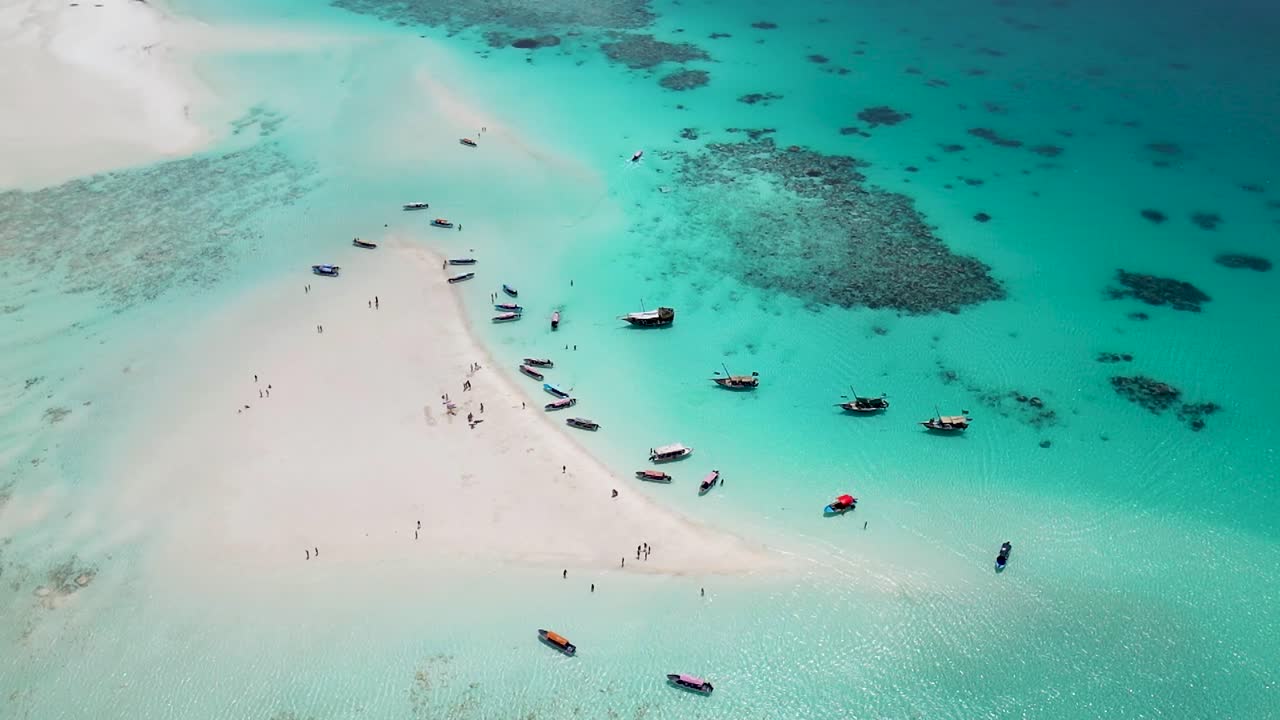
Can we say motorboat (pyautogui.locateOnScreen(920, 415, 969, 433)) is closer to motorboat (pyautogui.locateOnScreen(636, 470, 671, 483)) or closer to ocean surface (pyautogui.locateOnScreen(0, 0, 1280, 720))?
ocean surface (pyautogui.locateOnScreen(0, 0, 1280, 720))

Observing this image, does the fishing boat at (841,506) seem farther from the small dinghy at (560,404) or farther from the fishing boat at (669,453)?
the small dinghy at (560,404)

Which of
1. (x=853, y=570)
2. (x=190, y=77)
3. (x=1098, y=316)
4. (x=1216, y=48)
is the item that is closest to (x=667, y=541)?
(x=853, y=570)

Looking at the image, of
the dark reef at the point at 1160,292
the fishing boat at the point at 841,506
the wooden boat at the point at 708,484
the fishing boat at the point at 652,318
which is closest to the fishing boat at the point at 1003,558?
the fishing boat at the point at 841,506

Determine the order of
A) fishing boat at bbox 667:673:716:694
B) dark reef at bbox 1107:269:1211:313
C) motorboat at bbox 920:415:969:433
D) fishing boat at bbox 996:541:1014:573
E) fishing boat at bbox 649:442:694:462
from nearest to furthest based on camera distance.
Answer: fishing boat at bbox 667:673:716:694 → fishing boat at bbox 996:541:1014:573 → fishing boat at bbox 649:442:694:462 → motorboat at bbox 920:415:969:433 → dark reef at bbox 1107:269:1211:313

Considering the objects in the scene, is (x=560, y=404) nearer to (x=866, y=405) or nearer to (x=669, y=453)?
(x=669, y=453)

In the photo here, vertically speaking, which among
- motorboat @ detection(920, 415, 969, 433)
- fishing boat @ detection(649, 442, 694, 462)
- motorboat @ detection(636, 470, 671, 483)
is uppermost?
motorboat @ detection(920, 415, 969, 433)

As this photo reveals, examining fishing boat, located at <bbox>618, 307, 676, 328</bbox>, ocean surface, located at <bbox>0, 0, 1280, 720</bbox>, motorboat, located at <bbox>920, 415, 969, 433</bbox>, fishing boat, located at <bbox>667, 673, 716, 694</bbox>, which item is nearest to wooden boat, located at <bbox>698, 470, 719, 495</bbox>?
ocean surface, located at <bbox>0, 0, 1280, 720</bbox>

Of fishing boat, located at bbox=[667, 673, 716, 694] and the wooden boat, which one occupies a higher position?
the wooden boat
